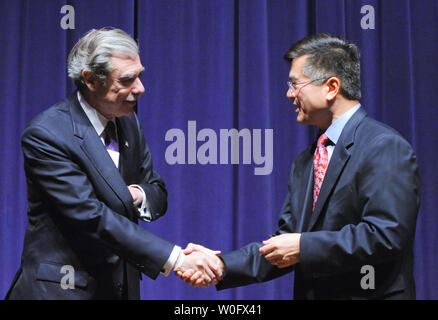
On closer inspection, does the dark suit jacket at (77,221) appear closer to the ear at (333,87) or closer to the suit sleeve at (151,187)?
the suit sleeve at (151,187)

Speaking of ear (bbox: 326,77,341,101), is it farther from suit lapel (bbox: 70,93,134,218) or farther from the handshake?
suit lapel (bbox: 70,93,134,218)

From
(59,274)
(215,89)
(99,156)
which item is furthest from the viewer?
(215,89)

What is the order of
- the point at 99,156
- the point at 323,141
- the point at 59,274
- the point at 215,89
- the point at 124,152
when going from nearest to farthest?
the point at 59,274
the point at 99,156
the point at 323,141
the point at 124,152
the point at 215,89

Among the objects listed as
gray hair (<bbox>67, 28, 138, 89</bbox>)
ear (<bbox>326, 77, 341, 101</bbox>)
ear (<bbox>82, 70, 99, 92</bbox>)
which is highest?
gray hair (<bbox>67, 28, 138, 89</bbox>)

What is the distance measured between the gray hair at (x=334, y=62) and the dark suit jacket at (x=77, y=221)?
80 cm

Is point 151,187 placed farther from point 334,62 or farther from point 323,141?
point 334,62

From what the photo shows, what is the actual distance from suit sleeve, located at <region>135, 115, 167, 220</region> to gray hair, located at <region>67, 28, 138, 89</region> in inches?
12.9

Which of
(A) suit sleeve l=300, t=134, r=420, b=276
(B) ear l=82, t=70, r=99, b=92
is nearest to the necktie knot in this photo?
(A) suit sleeve l=300, t=134, r=420, b=276

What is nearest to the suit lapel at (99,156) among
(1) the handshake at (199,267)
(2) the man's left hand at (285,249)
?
(1) the handshake at (199,267)

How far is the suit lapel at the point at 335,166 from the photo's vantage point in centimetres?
180

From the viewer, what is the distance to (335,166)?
183 centimetres

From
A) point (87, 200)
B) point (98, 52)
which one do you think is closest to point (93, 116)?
point (98, 52)

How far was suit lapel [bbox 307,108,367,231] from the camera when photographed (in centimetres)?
180

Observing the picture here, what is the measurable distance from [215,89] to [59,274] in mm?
1778
